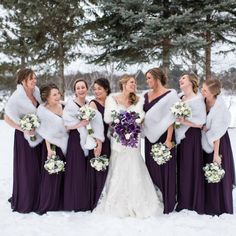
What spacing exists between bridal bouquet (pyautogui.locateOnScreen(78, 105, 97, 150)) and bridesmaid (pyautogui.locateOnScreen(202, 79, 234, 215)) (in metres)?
1.63

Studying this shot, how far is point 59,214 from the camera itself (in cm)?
508

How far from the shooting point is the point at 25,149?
525cm

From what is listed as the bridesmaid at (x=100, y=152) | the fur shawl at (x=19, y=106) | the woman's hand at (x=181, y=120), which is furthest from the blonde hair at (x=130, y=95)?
the fur shawl at (x=19, y=106)

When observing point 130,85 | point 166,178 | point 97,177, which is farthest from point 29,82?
point 166,178

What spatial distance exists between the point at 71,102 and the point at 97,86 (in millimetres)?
456

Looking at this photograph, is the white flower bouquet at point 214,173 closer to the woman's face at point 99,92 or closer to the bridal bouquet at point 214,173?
the bridal bouquet at point 214,173

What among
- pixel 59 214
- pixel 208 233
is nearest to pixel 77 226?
pixel 59 214

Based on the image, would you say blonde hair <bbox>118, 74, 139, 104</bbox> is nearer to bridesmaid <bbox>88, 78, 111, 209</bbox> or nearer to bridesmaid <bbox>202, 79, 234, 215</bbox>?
bridesmaid <bbox>88, 78, 111, 209</bbox>

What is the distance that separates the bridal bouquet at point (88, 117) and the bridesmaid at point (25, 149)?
2.59 ft

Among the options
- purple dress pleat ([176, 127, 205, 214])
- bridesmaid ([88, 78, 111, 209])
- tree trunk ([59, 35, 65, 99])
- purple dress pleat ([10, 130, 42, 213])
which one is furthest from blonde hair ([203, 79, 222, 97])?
tree trunk ([59, 35, 65, 99])

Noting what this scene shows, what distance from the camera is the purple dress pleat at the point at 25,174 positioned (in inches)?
207

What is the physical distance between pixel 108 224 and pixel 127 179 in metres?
0.74

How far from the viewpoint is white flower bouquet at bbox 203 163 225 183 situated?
4762 mm

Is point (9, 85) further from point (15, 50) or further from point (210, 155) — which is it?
point (210, 155)
